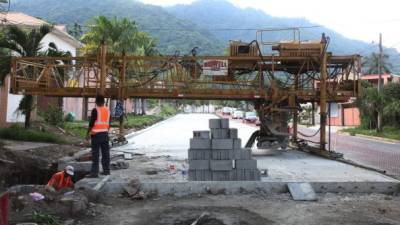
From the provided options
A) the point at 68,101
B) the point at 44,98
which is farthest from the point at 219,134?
the point at 68,101

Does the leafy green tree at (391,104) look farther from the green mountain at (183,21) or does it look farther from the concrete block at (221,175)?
the concrete block at (221,175)

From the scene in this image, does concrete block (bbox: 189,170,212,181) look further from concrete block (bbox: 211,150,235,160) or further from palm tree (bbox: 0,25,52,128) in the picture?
palm tree (bbox: 0,25,52,128)

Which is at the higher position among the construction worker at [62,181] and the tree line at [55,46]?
the tree line at [55,46]

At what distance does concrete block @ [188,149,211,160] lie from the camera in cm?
1059

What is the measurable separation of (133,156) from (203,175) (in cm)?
588

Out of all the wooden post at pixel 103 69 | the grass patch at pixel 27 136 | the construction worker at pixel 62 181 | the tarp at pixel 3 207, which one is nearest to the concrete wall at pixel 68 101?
the grass patch at pixel 27 136

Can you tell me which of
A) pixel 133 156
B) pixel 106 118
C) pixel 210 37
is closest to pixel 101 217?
pixel 106 118

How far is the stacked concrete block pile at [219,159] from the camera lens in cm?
1046

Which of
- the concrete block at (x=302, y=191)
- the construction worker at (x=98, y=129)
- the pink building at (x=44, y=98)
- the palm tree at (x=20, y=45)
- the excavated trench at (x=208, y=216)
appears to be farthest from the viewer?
the pink building at (x=44, y=98)

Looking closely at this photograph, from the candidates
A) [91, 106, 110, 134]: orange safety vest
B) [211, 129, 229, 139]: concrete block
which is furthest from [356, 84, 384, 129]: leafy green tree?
[91, 106, 110, 134]: orange safety vest

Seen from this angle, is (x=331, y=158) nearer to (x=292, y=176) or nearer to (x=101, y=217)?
(x=292, y=176)

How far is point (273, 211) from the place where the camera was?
8.38m

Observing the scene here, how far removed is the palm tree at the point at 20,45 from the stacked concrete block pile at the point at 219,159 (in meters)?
12.9

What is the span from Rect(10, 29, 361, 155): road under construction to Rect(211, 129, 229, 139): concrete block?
6.04 meters
